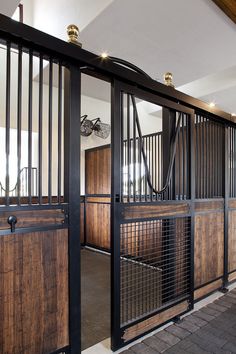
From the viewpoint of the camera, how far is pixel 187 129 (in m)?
2.58

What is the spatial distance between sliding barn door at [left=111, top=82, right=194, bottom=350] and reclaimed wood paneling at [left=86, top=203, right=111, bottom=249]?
2.33 metres

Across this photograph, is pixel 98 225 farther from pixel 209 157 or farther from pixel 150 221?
Answer: pixel 150 221

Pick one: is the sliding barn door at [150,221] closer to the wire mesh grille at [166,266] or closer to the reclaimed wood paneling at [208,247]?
the wire mesh grille at [166,266]

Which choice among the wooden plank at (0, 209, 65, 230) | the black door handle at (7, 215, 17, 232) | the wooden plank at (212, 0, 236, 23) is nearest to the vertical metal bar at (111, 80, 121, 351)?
the wooden plank at (0, 209, 65, 230)

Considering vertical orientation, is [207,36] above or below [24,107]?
above

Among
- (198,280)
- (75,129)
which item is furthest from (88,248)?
(75,129)

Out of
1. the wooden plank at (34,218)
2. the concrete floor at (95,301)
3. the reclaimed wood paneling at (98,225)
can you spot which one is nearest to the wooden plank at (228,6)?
the wooden plank at (34,218)

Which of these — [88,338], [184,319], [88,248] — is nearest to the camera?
[88,338]

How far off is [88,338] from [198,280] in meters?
1.29

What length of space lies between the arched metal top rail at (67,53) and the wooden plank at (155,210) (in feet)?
3.26

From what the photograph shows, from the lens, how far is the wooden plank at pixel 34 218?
138 cm

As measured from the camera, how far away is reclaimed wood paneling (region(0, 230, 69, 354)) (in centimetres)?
138

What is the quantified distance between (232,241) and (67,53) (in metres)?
2.98

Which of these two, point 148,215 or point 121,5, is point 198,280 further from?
point 121,5
